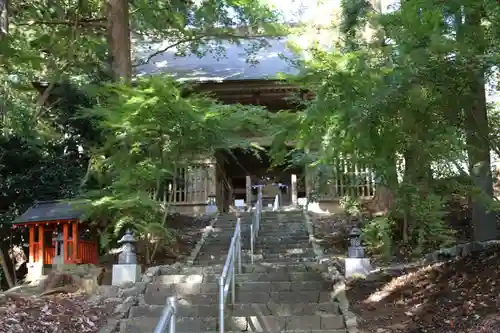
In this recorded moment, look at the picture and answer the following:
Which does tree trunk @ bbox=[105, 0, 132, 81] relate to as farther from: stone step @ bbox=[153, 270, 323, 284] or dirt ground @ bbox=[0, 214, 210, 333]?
stone step @ bbox=[153, 270, 323, 284]

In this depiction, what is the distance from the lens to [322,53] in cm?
845

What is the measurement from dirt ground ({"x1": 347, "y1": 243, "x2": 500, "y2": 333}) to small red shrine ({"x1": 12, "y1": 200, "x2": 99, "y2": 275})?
5469 millimetres

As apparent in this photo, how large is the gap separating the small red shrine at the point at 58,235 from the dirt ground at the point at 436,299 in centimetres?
547

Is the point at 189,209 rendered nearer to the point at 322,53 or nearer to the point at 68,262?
the point at 68,262

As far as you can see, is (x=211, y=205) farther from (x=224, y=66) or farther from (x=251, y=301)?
(x=251, y=301)

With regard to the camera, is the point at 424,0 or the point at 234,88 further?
the point at 234,88

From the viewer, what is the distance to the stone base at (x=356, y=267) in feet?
25.7

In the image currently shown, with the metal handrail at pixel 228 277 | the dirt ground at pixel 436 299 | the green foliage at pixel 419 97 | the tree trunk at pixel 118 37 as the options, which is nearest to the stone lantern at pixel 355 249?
the dirt ground at pixel 436 299

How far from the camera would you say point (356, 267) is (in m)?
7.86

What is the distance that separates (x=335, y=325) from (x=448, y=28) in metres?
3.80

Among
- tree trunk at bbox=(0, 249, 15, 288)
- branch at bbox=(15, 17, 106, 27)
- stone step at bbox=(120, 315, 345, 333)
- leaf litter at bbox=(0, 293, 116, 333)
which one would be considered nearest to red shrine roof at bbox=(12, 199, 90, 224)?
leaf litter at bbox=(0, 293, 116, 333)

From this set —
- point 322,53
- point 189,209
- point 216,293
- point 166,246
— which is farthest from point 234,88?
point 216,293

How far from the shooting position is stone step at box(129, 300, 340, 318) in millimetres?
6797

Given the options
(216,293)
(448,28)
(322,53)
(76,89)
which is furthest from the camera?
(76,89)
